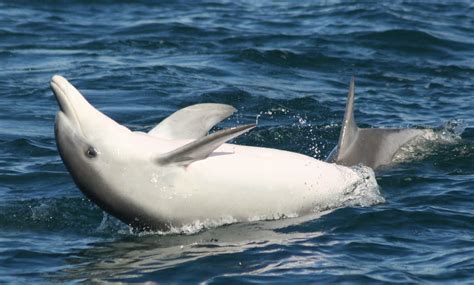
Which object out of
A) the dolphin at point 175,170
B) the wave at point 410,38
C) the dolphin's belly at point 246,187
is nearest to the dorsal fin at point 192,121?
the dolphin at point 175,170

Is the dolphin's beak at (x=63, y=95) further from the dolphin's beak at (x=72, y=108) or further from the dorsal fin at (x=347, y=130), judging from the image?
the dorsal fin at (x=347, y=130)

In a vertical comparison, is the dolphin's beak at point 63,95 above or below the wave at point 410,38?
above

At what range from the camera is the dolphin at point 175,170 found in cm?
1003

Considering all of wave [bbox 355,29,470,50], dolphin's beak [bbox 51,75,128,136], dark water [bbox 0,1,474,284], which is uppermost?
dolphin's beak [bbox 51,75,128,136]

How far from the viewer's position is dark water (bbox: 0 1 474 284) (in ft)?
32.2

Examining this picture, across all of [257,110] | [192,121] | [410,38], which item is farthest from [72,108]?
[410,38]

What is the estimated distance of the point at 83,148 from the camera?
1001 centimetres

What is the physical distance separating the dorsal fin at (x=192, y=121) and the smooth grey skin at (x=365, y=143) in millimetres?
1789

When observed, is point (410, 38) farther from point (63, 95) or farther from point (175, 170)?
point (63, 95)

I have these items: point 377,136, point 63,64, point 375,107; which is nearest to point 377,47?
point 375,107

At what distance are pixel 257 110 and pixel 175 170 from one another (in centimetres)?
637

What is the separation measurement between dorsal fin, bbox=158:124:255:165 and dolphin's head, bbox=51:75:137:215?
0.43 m

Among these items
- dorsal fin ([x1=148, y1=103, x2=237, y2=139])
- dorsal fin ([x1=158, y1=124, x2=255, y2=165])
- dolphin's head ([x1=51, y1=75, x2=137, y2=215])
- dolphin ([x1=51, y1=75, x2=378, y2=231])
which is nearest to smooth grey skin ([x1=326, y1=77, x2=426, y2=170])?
dolphin ([x1=51, y1=75, x2=378, y2=231])

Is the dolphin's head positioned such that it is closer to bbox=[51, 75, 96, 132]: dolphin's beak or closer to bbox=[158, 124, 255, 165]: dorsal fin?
bbox=[51, 75, 96, 132]: dolphin's beak
